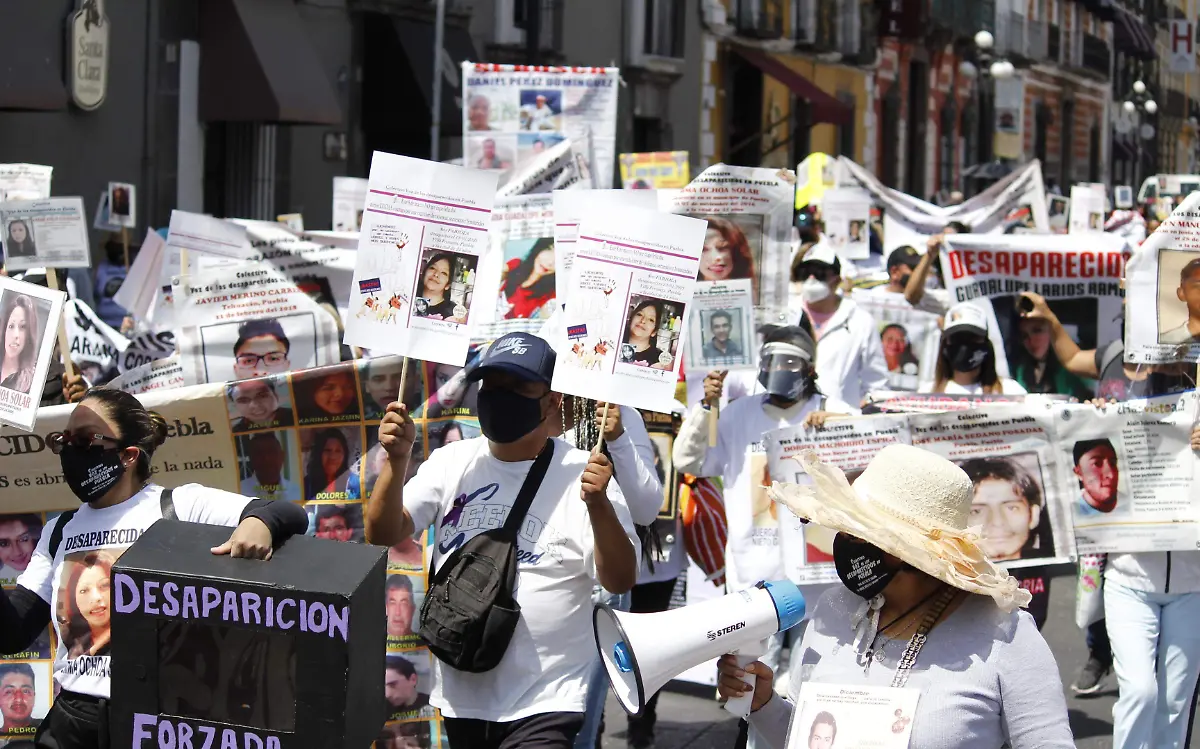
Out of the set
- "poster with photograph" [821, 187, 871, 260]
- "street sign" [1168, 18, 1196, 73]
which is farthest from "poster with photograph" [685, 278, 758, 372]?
"street sign" [1168, 18, 1196, 73]

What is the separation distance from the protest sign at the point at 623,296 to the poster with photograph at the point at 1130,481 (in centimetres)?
172

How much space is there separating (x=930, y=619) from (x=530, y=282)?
3622mm

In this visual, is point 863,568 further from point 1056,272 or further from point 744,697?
point 1056,272

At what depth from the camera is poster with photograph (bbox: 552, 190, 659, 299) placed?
396cm

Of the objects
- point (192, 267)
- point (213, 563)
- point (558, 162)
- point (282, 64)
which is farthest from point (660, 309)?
point (282, 64)

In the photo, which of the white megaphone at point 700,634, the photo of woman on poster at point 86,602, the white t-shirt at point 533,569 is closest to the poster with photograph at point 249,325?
the white t-shirt at point 533,569

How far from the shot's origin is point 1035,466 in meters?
4.93

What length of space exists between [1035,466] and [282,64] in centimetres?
1411

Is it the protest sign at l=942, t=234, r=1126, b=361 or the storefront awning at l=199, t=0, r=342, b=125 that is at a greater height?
the storefront awning at l=199, t=0, r=342, b=125

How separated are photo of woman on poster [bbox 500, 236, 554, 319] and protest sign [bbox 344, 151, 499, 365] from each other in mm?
2256

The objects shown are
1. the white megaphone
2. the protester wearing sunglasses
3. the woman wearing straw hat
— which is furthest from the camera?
the protester wearing sunglasses

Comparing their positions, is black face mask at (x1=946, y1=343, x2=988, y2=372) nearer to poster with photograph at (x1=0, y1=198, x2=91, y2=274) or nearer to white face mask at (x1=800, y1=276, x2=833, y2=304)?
white face mask at (x1=800, y1=276, x2=833, y2=304)

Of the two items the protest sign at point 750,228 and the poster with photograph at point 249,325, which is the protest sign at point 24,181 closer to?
the poster with photograph at point 249,325

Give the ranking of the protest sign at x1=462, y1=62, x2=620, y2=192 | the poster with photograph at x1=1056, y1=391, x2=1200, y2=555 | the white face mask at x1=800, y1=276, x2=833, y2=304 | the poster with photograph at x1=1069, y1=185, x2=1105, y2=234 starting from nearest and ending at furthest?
the poster with photograph at x1=1056, y1=391, x2=1200, y2=555, the white face mask at x1=800, y1=276, x2=833, y2=304, the protest sign at x1=462, y1=62, x2=620, y2=192, the poster with photograph at x1=1069, y1=185, x2=1105, y2=234
